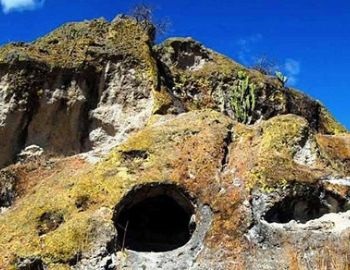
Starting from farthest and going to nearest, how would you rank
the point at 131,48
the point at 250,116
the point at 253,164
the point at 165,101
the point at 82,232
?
1. the point at 250,116
2. the point at 131,48
3. the point at 165,101
4. the point at 253,164
5. the point at 82,232

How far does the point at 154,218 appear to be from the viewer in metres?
15.4

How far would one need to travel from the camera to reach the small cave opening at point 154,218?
1369 centimetres

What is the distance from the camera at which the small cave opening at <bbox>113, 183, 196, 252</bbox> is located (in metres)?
13.7

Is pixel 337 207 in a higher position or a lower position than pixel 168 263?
higher

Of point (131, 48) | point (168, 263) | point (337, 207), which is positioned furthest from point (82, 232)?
point (131, 48)

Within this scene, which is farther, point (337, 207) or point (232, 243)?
point (337, 207)

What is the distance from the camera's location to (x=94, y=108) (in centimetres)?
2205

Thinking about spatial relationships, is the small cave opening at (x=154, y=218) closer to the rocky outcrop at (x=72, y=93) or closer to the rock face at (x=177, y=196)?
the rock face at (x=177, y=196)

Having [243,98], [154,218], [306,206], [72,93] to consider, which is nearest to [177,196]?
[154,218]

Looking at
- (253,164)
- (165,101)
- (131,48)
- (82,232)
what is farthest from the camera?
(131,48)

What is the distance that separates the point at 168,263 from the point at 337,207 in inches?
161

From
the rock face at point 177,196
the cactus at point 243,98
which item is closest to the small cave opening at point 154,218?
the rock face at point 177,196

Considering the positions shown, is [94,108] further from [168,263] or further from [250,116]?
[168,263]

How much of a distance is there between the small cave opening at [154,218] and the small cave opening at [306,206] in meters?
1.78
